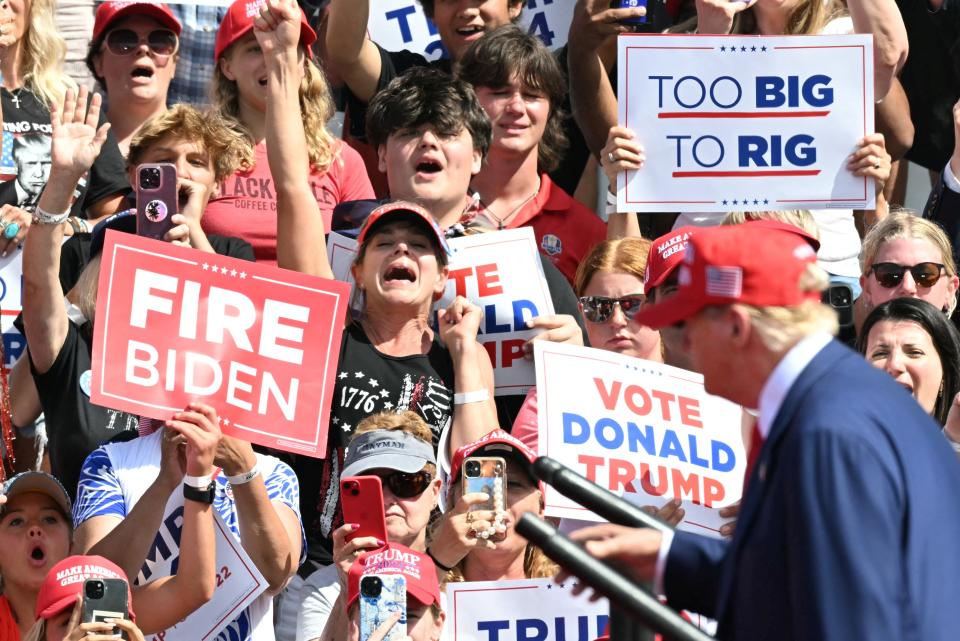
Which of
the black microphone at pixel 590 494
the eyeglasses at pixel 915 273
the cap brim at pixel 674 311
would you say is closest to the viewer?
the cap brim at pixel 674 311

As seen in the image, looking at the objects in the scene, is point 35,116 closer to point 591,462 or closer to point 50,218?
point 50,218

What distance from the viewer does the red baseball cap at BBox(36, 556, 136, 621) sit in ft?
16.7

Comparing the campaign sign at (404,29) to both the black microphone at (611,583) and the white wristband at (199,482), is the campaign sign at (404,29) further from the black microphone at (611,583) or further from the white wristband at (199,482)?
the black microphone at (611,583)

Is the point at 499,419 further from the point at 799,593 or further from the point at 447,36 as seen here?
the point at 799,593

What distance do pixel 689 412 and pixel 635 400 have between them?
202 millimetres

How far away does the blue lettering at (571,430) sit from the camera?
240 inches

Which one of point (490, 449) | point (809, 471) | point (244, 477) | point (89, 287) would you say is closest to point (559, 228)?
point (490, 449)

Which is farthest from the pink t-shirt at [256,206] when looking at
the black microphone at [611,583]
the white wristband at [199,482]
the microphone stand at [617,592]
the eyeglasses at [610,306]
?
the black microphone at [611,583]

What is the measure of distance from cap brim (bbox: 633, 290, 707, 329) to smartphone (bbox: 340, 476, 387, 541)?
1.49m

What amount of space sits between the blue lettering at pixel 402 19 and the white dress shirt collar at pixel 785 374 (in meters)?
5.22

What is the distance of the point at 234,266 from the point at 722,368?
7.97ft

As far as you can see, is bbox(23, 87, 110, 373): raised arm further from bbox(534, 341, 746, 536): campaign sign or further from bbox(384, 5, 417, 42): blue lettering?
bbox(384, 5, 417, 42): blue lettering

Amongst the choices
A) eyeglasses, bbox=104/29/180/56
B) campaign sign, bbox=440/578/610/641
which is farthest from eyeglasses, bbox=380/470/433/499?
eyeglasses, bbox=104/29/180/56

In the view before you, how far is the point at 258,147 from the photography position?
7.24 meters
